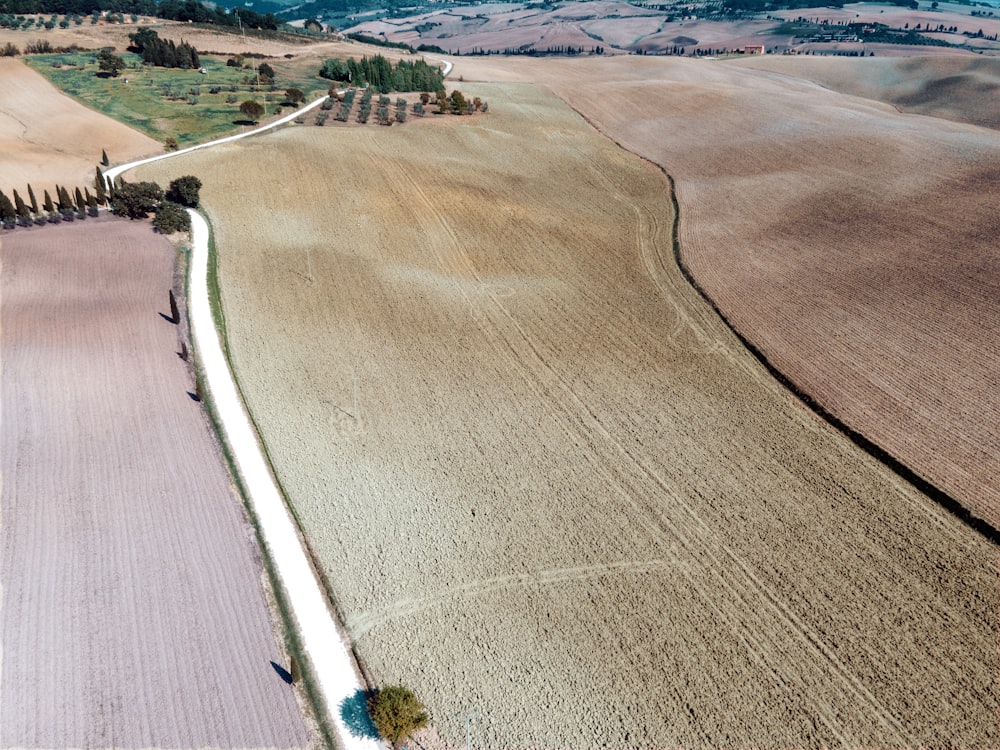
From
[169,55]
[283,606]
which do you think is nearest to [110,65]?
[169,55]

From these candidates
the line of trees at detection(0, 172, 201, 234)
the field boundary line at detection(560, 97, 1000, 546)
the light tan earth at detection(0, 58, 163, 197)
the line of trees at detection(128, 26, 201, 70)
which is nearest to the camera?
the field boundary line at detection(560, 97, 1000, 546)

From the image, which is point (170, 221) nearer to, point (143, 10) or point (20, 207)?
point (20, 207)

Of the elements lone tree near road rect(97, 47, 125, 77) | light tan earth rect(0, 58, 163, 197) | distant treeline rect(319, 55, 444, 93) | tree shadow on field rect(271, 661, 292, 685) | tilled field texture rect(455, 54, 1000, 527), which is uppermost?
lone tree near road rect(97, 47, 125, 77)

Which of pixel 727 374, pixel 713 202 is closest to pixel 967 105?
pixel 713 202

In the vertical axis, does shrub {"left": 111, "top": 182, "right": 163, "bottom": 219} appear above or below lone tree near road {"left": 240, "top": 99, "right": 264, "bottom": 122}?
below

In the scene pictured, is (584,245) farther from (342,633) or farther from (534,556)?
(342,633)

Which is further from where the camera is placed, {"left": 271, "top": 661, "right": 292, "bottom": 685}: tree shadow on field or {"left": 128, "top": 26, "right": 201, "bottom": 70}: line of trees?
{"left": 128, "top": 26, "right": 201, "bottom": 70}: line of trees

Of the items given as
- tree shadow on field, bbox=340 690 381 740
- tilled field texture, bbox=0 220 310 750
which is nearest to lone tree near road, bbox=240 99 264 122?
tilled field texture, bbox=0 220 310 750

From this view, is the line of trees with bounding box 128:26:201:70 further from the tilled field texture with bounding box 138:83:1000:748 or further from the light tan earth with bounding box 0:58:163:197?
the tilled field texture with bounding box 138:83:1000:748
